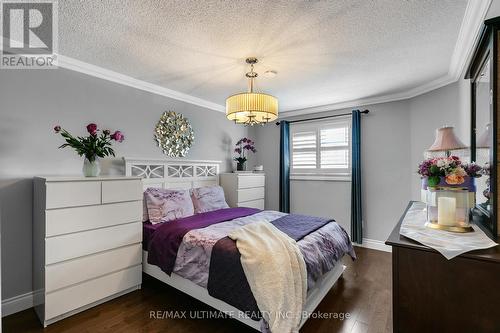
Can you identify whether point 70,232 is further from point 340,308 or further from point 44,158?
point 340,308

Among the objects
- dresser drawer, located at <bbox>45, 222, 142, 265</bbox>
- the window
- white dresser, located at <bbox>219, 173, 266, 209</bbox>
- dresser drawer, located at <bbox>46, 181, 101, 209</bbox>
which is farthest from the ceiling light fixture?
the window

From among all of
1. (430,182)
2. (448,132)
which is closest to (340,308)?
(430,182)

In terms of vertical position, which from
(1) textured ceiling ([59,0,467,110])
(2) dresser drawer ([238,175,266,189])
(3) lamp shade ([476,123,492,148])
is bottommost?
(2) dresser drawer ([238,175,266,189])

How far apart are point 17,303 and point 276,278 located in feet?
7.79

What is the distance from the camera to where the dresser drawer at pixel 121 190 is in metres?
2.21

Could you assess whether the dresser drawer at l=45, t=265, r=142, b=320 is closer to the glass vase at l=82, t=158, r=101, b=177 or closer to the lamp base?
the glass vase at l=82, t=158, r=101, b=177

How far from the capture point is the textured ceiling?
1.67 meters

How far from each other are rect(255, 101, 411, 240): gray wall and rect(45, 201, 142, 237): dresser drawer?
301 centimetres

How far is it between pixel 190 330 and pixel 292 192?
10.0 feet

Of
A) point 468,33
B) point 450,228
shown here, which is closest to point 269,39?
point 468,33

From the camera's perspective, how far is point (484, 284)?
37.4 inches

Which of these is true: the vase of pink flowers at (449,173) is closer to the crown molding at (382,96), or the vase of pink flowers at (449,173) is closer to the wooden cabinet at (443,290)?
the wooden cabinet at (443,290)

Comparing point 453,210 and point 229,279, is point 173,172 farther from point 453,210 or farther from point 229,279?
point 453,210

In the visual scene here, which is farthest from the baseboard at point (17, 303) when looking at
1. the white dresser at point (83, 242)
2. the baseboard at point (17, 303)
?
the white dresser at point (83, 242)
